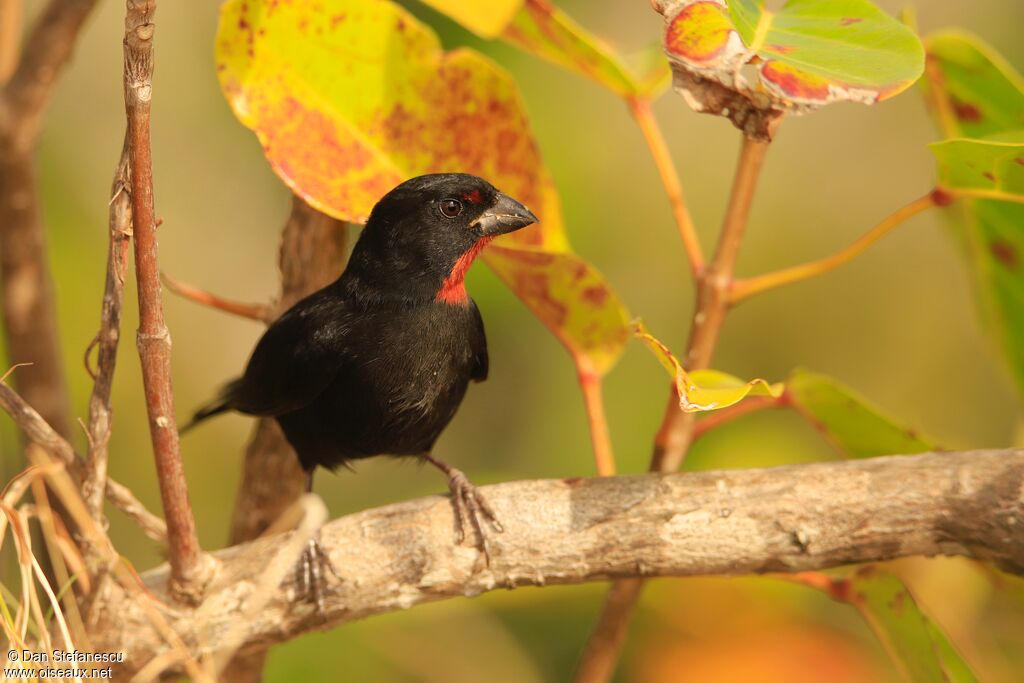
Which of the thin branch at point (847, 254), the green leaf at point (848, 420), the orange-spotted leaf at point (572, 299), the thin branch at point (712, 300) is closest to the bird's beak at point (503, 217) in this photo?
the orange-spotted leaf at point (572, 299)

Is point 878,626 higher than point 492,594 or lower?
higher

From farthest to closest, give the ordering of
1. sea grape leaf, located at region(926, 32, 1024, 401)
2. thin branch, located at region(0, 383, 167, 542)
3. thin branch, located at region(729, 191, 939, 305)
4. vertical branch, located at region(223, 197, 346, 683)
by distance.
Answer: vertical branch, located at region(223, 197, 346, 683) < sea grape leaf, located at region(926, 32, 1024, 401) < thin branch, located at region(729, 191, 939, 305) < thin branch, located at region(0, 383, 167, 542)

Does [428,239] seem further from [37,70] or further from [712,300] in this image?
[37,70]

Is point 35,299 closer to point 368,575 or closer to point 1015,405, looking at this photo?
point 368,575

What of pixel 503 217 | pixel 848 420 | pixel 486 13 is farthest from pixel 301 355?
pixel 848 420

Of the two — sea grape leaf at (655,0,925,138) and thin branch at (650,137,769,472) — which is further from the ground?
sea grape leaf at (655,0,925,138)

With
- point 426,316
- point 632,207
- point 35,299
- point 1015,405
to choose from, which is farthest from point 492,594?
point 1015,405

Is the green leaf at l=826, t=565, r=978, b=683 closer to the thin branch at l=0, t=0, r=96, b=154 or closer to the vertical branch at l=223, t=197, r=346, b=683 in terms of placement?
the vertical branch at l=223, t=197, r=346, b=683

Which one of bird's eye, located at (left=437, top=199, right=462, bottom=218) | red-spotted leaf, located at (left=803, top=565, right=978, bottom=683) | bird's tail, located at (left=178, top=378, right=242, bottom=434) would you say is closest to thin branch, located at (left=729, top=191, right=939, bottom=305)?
red-spotted leaf, located at (left=803, top=565, right=978, bottom=683)

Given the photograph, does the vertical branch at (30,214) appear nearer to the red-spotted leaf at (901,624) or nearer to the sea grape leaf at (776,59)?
the sea grape leaf at (776,59)
